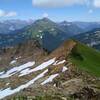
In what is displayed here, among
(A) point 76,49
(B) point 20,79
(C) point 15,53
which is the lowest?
(C) point 15,53

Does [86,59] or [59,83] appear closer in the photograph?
[59,83]

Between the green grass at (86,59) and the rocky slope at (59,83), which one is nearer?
the rocky slope at (59,83)

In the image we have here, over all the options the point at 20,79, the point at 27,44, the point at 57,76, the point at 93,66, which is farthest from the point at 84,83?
the point at 27,44

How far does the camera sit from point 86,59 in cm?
6656

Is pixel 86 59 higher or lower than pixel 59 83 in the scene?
lower

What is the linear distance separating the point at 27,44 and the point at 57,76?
74179 mm

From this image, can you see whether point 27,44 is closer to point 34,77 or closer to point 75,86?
point 34,77

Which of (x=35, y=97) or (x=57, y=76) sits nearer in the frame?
(x=35, y=97)

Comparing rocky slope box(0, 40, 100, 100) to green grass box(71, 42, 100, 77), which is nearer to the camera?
rocky slope box(0, 40, 100, 100)

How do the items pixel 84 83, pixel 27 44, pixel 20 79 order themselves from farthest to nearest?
pixel 27 44 < pixel 20 79 < pixel 84 83

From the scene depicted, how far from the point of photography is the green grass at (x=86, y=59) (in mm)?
56909

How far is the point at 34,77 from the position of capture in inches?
2490

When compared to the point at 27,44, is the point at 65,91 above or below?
above

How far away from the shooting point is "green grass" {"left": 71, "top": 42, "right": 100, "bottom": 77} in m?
56.9
